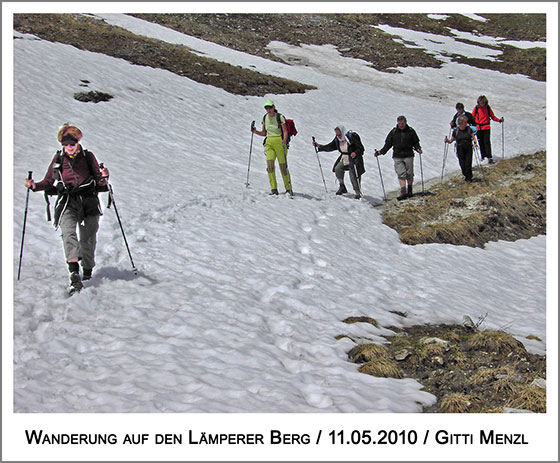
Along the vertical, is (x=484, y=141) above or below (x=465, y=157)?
above

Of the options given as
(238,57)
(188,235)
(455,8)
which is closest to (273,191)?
(188,235)

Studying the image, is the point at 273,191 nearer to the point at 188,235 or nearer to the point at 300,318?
the point at 188,235

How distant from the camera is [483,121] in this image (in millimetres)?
18969

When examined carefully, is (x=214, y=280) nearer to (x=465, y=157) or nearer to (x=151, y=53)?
(x=465, y=157)

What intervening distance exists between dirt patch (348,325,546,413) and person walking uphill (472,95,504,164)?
14151mm

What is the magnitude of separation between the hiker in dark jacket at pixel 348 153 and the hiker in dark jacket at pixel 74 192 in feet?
27.7

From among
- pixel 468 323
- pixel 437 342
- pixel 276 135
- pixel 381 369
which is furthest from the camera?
pixel 276 135

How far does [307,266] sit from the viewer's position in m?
9.38

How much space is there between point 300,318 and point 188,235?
3.92m

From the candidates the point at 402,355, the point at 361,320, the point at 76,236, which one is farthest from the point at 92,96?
the point at 402,355

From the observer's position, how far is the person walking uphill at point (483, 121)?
1861cm

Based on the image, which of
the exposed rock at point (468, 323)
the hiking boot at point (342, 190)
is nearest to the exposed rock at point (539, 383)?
the exposed rock at point (468, 323)

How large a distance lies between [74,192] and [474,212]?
11.1m

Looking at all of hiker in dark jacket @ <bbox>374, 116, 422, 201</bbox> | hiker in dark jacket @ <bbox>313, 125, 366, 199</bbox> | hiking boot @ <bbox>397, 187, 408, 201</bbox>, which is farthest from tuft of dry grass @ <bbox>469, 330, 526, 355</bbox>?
hiking boot @ <bbox>397, 187, 408, 201</bbox>
